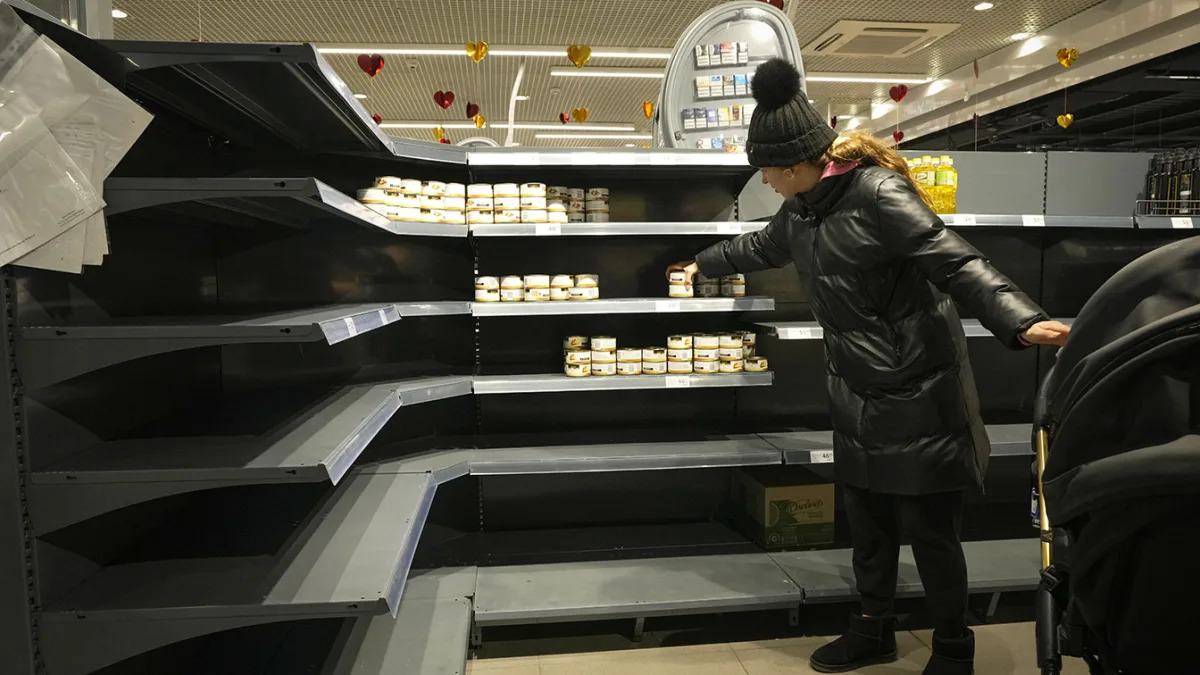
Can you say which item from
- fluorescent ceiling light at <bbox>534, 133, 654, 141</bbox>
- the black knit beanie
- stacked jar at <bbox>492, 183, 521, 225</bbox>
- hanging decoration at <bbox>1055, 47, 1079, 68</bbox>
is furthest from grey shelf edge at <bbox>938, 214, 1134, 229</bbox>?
fluorescent ceiling light at <bbox>534, 133, 654, 141</bbox>

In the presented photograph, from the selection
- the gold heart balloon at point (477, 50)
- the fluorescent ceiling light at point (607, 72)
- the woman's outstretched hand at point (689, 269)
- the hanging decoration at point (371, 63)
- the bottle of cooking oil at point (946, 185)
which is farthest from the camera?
the fluorescent ceiling light at point (607, 72)

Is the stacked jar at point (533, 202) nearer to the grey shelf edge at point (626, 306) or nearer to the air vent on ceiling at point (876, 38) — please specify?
the grey shelf edge at point (626, 306)

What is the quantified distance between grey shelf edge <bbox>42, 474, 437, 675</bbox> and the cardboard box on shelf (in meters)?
1.75

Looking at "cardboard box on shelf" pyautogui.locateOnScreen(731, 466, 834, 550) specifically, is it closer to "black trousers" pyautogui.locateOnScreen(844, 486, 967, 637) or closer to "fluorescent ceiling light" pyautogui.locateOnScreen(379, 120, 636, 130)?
"black trousers" pyautogui.locateOnScreen(844, 486, 967, 637)

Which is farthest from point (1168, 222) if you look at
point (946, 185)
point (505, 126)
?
point (505, 126)

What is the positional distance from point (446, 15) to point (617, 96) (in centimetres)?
341

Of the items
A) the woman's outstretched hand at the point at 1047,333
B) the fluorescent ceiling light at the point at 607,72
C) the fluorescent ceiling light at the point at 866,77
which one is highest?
the fluorescent ceiling light at the point at 607,72

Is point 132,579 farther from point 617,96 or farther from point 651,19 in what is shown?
point 617,96

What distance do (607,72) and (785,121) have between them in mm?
6280

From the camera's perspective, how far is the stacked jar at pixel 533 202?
3.04 meters

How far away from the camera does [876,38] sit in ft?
23.4

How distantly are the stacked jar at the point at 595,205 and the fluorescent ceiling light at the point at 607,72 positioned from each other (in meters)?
5.41

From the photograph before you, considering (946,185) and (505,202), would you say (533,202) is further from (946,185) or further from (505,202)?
(946,185)

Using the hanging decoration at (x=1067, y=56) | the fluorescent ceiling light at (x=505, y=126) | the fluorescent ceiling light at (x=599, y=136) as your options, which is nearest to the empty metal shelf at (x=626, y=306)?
the hanging decoration at (x=1067, y=56)
